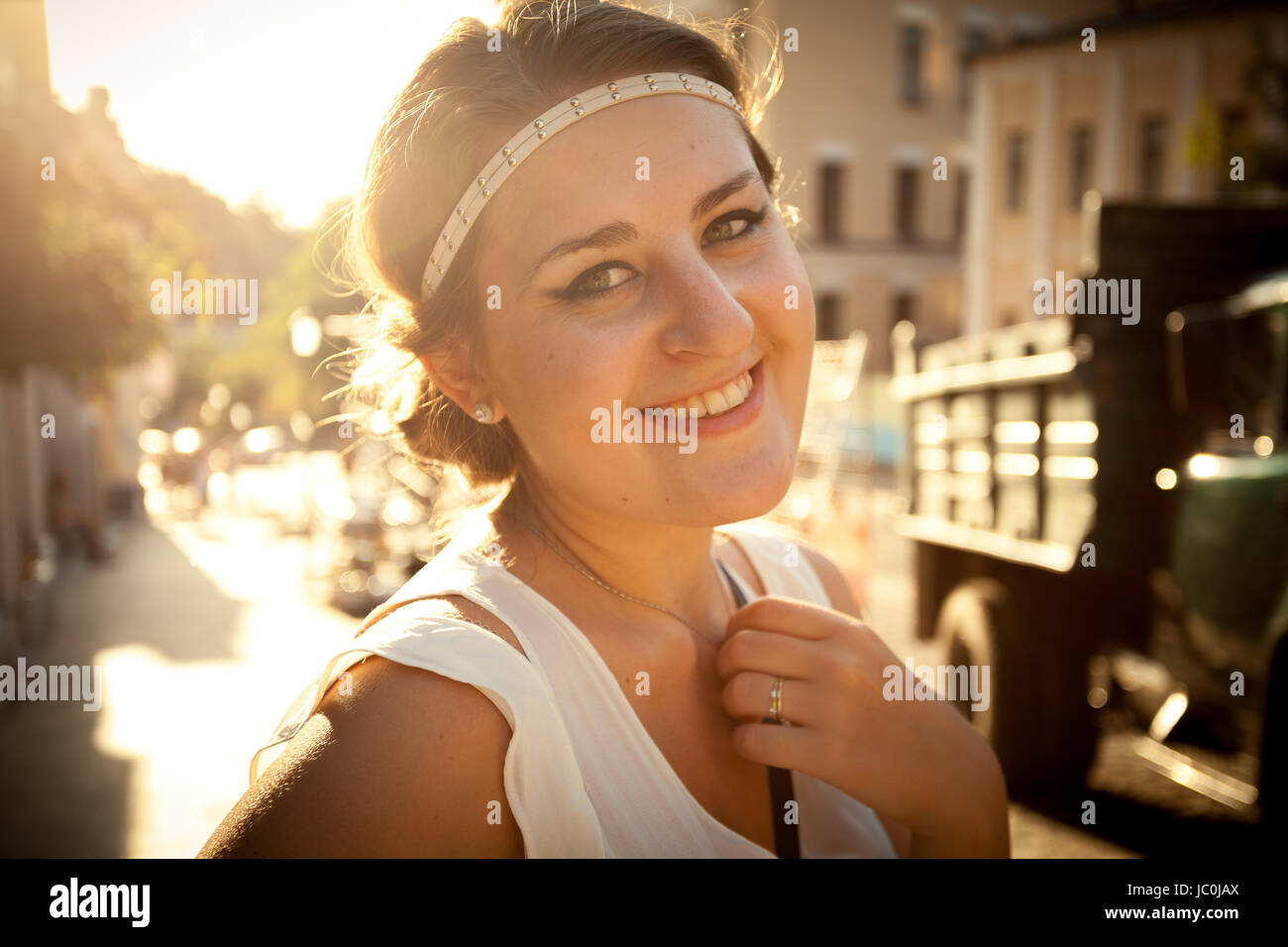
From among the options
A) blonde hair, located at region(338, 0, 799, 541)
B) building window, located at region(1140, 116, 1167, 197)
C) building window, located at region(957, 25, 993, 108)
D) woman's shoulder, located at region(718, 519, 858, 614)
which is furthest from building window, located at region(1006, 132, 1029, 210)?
blonde hair, located at region(338, 0, 799, 541)

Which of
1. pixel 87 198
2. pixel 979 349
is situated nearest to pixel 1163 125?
pixel 979 349

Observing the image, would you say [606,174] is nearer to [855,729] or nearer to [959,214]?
[855,729]

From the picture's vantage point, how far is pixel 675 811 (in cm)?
135

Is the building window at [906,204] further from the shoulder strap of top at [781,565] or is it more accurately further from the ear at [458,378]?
the ear at [458,378]

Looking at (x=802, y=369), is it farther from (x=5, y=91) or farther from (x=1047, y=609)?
(x=5, y=91)

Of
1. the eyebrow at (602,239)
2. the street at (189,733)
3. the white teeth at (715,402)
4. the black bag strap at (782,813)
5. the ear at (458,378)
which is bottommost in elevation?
the street at (189,733)

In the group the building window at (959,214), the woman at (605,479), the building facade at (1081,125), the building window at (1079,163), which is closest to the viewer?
the woman at (605,479)

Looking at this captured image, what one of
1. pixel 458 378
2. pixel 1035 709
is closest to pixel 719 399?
pixel 458 378

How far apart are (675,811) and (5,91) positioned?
564cm

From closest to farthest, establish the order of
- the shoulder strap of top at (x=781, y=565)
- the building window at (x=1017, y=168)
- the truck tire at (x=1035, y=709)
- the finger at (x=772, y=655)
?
the finger at (x=772, y=655), the shoulder strap of top at (x=781, y=565), the truck tire at (x=1035, y=709), the building window at (x=1017, y=168)

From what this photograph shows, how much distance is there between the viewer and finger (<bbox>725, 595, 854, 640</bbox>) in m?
1.47

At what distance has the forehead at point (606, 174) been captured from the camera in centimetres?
132

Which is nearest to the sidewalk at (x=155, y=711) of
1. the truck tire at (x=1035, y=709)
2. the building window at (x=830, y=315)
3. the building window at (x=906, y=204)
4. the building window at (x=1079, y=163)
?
the truck tire at (x=1035, y=709)

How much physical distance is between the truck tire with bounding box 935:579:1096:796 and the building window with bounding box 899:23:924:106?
86.3 ft
